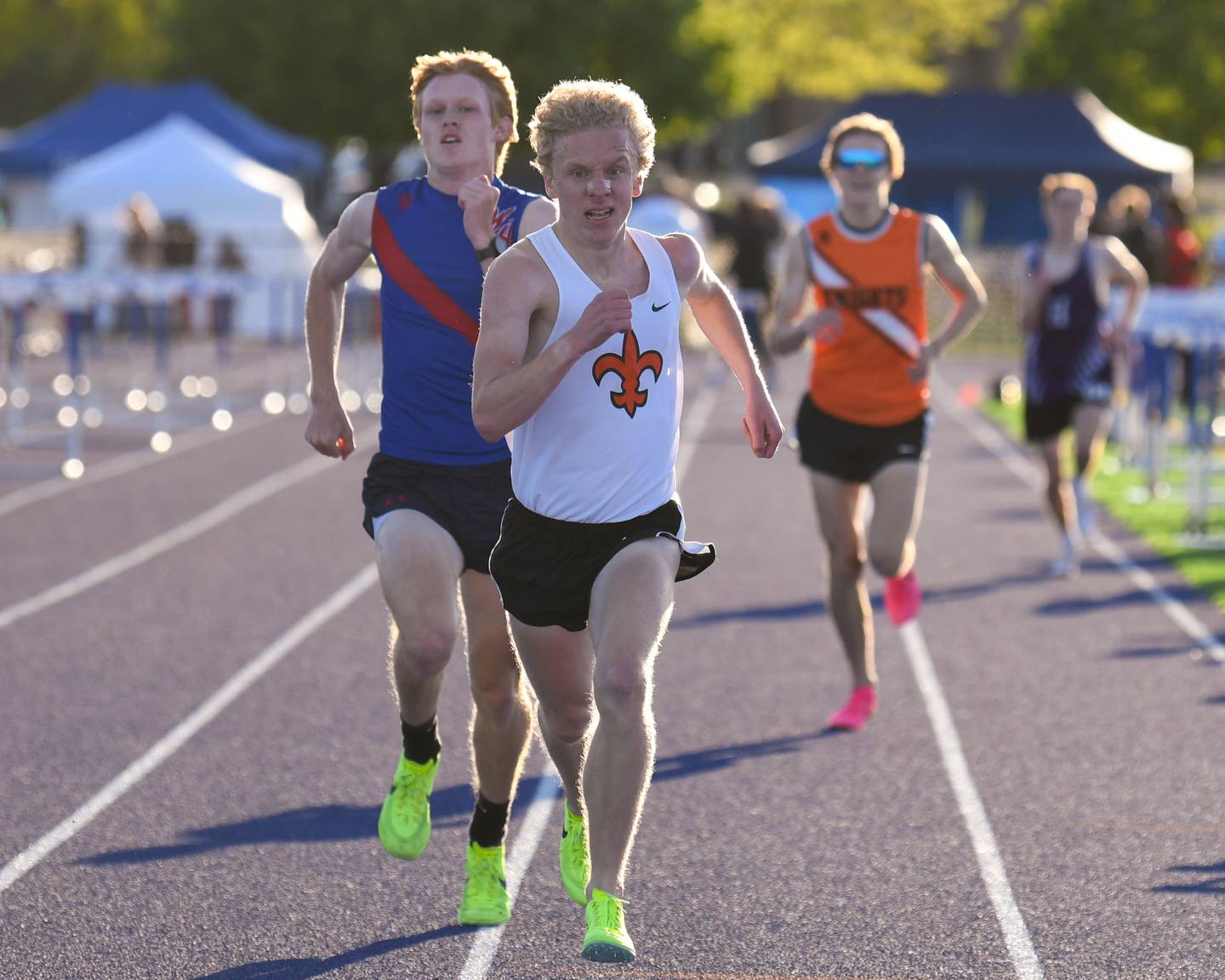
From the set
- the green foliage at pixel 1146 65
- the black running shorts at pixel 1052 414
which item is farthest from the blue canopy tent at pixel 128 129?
the black running shorts at pixel 1052 414

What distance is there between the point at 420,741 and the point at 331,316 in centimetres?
112

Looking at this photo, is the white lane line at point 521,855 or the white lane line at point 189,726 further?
the white lane line at point 189,726

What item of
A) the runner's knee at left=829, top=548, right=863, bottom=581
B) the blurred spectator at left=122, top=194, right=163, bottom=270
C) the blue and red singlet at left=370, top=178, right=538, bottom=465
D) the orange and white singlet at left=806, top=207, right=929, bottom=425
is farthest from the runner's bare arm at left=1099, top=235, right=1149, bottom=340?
the blurred spectator at left=122, top=194, right=163, bottom=270

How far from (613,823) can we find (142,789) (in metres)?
2.79

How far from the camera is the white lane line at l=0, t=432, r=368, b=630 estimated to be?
10.4 metres

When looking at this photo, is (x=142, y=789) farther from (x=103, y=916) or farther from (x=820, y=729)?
(x=820, y=729)

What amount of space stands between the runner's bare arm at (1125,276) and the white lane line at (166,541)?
5.57 metres

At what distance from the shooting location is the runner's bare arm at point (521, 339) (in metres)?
4.21

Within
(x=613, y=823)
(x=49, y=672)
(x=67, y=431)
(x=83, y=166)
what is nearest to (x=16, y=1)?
(x=83, y=166)

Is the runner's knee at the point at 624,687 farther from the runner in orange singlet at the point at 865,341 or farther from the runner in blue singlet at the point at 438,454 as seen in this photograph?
the runner in orange singlet at the point at 865,341

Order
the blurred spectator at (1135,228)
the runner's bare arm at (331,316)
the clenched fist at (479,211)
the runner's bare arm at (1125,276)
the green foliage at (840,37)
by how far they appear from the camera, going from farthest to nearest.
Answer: the green foliage at (840,37)
the blurred spectator at (1135,228)
the runner's bare arm at (1125,276)
the runner's bare arm at (331,316)
the clenched fist at (479,211)

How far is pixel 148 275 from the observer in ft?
59.6

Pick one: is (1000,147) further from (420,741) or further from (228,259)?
(420,741)

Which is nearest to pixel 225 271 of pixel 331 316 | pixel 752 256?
pixel 752 256
